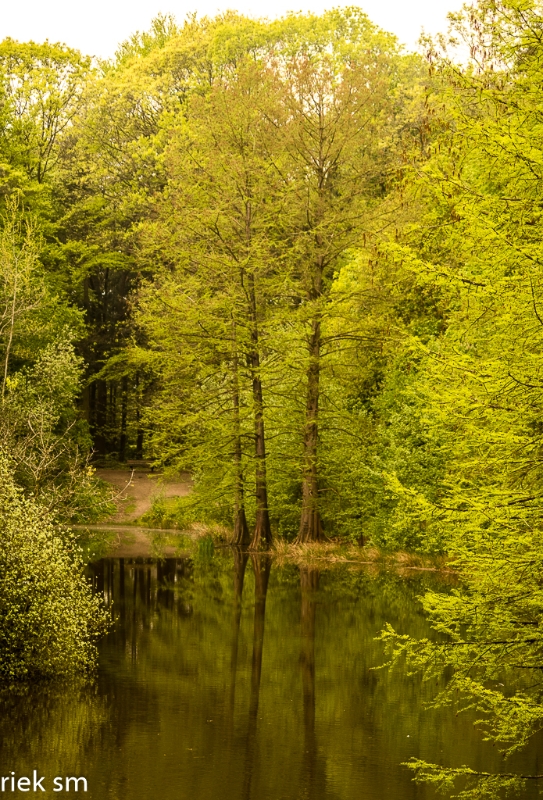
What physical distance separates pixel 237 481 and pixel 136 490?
Answer: 12.3 meters

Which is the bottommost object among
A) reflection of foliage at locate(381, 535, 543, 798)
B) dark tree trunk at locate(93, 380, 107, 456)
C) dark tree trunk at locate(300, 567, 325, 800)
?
dark tree trunk at locate(300, 567, 325, 800)

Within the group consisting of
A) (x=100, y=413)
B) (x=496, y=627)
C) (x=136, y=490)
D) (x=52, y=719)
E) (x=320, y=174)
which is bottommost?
(x=52, y=719)

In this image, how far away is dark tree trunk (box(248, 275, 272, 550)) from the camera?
1331 inches

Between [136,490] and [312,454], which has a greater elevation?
[312,454]

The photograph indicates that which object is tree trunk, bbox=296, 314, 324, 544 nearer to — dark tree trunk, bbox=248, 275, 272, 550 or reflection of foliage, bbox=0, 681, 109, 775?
dark tree trunk, bbox=248, 275, 272, 550

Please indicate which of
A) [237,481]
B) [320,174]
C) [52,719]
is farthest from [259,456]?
[52,719]

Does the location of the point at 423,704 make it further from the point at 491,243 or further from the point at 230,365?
the point at 230,365

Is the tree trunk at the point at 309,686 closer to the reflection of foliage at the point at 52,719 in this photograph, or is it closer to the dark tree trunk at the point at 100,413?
the reflection of foliage at the point at 52,719

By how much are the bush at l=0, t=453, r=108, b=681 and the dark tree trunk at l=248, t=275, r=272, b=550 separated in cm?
1910

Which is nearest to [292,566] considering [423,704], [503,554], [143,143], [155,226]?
[155,226]

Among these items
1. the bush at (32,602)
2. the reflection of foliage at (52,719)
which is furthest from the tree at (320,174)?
the reflection of foliage at (52,719)

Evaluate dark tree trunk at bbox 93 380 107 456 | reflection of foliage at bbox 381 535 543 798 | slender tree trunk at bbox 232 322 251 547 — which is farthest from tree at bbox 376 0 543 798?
dark tree trunk at bbox 93 380 107 456

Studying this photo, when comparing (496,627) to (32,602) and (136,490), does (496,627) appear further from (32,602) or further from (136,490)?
(136,490)

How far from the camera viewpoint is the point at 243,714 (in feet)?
44.6
